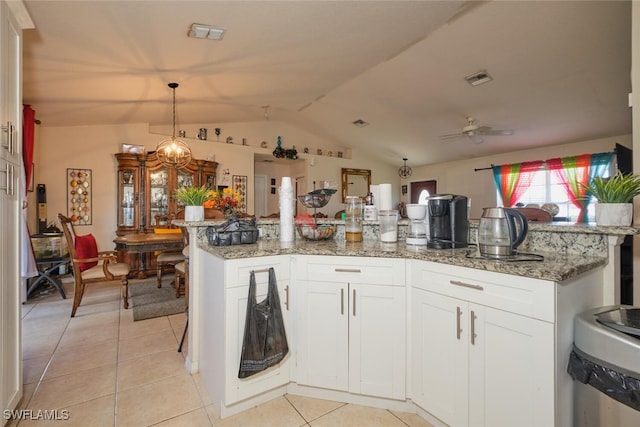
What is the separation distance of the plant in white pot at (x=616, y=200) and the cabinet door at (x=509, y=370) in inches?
27.0

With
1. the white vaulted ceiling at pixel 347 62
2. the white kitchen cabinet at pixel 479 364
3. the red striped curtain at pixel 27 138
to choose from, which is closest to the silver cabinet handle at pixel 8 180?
the white vaulted ceiling at pixel 347 62

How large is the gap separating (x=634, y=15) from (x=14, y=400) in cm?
414

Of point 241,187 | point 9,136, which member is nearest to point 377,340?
point 9,136

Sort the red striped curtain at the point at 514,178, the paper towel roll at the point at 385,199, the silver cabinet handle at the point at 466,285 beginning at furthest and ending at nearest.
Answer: the red striped curtain at the point at 514,178 < the paper towel roll at the point at 385,199 < the silver cabinet handle at the point at 466,285

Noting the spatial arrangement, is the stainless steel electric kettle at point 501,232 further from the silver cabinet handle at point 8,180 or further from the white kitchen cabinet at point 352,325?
the silver cabinet handle at point 8,180

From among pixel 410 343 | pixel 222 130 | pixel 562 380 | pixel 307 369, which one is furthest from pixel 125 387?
pixel 222 130

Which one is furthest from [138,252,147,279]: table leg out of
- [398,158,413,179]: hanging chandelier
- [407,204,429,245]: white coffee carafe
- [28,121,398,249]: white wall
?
[398,158,413,179]: hanging chandelier

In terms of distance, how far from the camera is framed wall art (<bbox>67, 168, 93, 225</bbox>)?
181 inches

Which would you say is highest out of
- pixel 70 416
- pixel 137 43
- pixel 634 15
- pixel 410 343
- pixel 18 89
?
pixel 137 43

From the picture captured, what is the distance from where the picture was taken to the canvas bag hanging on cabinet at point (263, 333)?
4.99 ft

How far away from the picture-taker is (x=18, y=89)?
157 centimetres

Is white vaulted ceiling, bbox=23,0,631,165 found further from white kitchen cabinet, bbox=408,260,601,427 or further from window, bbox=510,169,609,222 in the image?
white kitchen cabinet, bbox=408,260,601,427

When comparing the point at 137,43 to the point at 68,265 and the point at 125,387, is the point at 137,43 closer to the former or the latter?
the point at 125,387

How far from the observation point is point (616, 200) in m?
1.35
